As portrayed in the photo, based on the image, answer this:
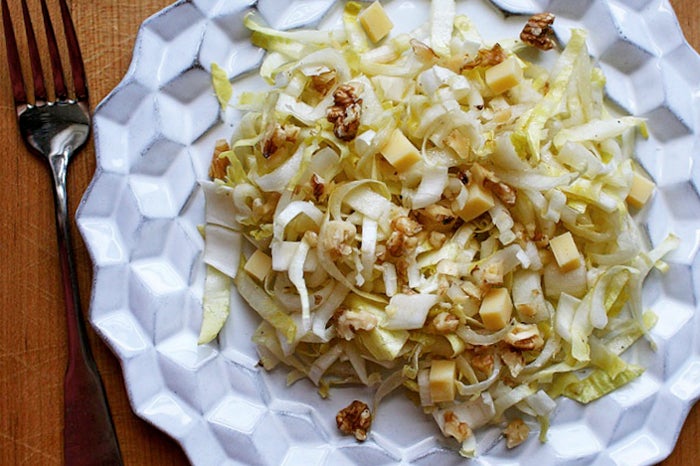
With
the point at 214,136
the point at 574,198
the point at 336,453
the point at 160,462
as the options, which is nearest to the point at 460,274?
the point at 574,198

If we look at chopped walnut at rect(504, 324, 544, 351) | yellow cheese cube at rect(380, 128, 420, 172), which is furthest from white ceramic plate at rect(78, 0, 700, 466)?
yellow cheese cube at rect(380, 128, 420, 172)

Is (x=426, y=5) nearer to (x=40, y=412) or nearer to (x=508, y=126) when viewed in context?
(x=508, y=126)

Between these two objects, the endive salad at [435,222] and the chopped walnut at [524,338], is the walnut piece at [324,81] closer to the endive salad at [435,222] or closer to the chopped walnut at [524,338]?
the endive salad at [435,222]

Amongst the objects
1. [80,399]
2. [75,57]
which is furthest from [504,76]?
[80,399]

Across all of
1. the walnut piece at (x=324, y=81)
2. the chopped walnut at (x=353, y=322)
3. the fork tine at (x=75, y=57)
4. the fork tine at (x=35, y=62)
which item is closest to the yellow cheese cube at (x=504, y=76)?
the walnut piece at (x=324, y=81)

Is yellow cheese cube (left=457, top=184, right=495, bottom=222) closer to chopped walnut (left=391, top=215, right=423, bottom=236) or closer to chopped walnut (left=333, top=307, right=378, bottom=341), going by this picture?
chopped walnut (left=391, top=215, right=423, bottom=236)

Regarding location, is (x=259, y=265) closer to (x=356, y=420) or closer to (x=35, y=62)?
(x=356, y=420)
